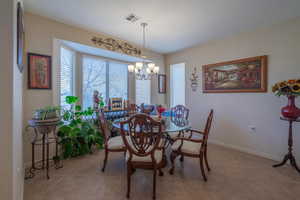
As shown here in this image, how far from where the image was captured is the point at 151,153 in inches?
65.2

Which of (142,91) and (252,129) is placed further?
(142,91)

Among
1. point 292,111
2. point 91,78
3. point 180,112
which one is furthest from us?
point 91,78

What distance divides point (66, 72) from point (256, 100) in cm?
414

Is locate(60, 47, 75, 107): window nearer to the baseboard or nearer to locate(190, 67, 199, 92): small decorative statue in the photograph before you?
locate(190, 67, 199, 92): small decorative statue

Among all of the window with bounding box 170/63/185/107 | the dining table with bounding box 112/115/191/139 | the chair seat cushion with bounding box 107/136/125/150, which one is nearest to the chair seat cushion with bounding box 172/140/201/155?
the dining table with bounding box 112/115/191/139

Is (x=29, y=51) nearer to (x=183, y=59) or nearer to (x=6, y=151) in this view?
(x=6, y=151)

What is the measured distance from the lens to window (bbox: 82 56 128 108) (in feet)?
11.3

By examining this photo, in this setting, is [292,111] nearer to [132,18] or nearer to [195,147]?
[195,147]

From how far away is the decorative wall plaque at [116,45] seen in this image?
10.2 feet

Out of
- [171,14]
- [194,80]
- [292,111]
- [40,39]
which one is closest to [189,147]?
[292,111]

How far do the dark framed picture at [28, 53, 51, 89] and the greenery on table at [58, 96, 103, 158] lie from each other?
1.48ft

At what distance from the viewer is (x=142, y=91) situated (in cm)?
452

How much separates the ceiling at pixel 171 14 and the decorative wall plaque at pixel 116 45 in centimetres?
21

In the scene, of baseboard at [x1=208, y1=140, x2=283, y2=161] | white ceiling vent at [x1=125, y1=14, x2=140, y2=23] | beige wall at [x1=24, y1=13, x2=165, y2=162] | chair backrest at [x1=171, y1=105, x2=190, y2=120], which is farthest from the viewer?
chair backrest at [x1=171, y1=105, x2=190, y2=120]
